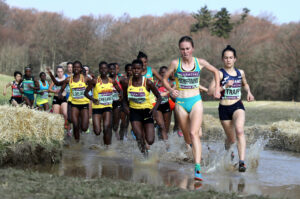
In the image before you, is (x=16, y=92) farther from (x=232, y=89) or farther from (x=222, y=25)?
(x=222, y=25)

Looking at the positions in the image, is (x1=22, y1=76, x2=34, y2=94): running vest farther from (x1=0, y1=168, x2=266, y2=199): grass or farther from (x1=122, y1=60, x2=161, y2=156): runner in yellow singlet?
(x1=0, y1=168, x2=266, y2=199): grass

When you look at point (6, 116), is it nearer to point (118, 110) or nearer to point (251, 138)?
point (118, 110)

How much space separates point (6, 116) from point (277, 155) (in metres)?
6.32

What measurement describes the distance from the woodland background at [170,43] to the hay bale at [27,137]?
134 feet

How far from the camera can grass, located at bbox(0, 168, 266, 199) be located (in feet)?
15.1

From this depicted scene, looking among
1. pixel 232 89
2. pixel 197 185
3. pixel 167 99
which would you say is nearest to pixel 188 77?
pixel 232 89

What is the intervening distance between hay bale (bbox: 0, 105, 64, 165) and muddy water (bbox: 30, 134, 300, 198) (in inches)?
12.9

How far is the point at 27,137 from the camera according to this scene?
7.84m

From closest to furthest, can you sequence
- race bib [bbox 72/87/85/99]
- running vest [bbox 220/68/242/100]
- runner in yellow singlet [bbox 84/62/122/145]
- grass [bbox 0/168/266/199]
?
grass [bbox 0/168/266/199]
running vest [bbox 220/68/242/100]
runner in yellow singlet [bbox 84/62/122/145]
race bib [bbox 72/87/85/99]

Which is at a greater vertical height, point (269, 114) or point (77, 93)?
point (77, 93)

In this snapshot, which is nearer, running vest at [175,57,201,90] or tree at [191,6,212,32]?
running vest at [175,57,201,90]

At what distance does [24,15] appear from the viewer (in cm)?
8775

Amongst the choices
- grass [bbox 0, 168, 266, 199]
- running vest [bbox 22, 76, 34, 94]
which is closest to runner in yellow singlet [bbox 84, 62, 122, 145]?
grass [bbox 0, 168, 266, 199]

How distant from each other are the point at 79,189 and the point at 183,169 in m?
3.32
